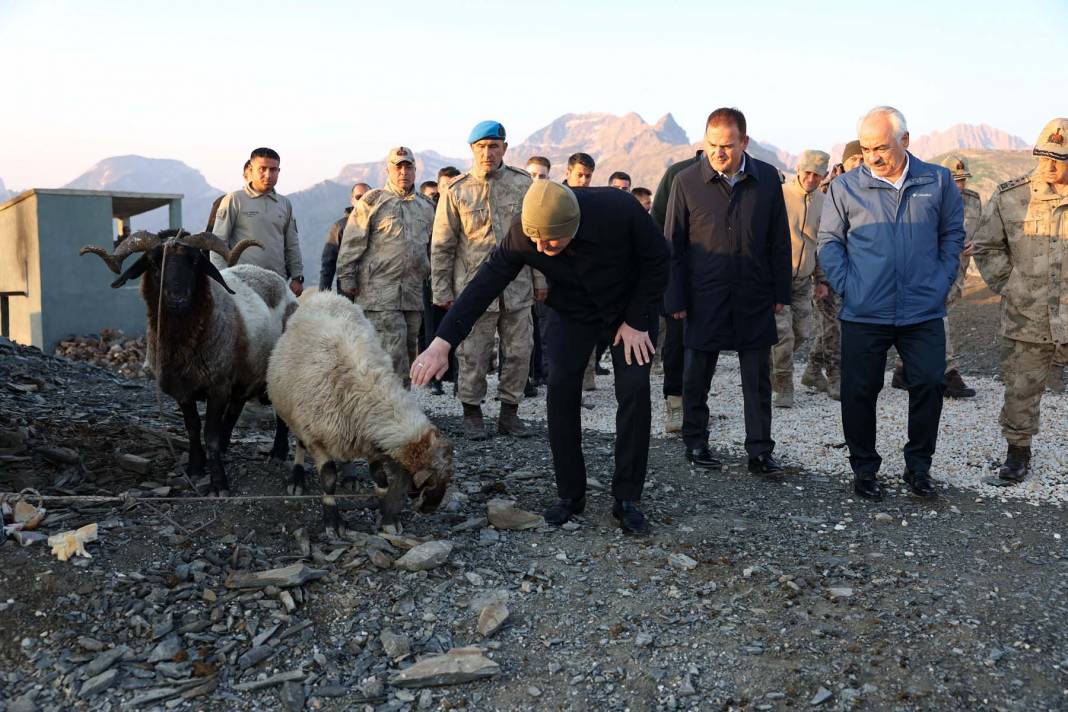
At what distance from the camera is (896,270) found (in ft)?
17.6

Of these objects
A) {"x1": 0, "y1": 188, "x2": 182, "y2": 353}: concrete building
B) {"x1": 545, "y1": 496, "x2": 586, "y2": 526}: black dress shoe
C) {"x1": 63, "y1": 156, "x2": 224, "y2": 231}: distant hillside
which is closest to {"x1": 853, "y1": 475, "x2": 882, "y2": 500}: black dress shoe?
{"x1": 545, "y1": 496, "x2": 586, "y2": 526}: black dress shoe

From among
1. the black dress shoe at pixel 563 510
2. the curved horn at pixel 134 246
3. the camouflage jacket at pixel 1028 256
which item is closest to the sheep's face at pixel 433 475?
the black dress shoe at pixel 563 510

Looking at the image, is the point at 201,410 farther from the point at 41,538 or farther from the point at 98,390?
the point at 41,538

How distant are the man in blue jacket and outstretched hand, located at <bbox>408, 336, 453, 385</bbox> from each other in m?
2.92

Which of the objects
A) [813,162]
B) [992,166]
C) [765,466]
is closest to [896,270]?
[765,466]

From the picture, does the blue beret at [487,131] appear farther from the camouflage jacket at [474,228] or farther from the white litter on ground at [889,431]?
the white litter on ground at [889,431]

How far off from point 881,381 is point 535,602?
9.73 ft

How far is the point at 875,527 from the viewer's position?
16.8 feet

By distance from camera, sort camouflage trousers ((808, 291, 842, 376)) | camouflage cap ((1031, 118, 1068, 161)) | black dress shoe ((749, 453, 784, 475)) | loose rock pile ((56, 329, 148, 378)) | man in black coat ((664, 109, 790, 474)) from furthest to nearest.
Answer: loose rock pile ((56, 329, 148, 378)), camouflage trousers ((808, 291, 842, 376)), black dress shoe ((749, 453, 784, 475)), man in black coat ((664, 109, 790, 474)), camouflage cap ((1031, 118, 1068, 161))

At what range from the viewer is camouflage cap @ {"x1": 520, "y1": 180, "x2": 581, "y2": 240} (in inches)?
162

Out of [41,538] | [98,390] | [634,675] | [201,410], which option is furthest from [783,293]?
[98,390]

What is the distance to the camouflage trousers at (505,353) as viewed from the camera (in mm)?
7504

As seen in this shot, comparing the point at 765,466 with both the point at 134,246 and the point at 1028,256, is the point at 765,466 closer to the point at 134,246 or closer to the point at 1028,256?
the point at 1028,256

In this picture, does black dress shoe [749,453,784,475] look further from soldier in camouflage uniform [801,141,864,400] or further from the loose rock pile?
the loose rock pile
